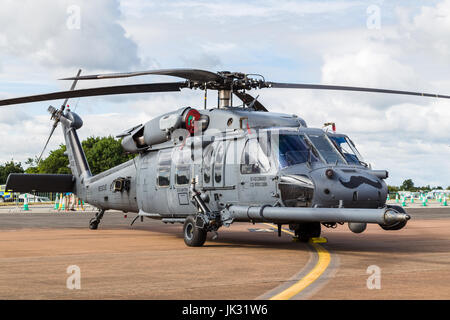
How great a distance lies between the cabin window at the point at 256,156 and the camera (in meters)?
12.8

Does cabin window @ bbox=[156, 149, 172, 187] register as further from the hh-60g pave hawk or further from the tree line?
the tree line

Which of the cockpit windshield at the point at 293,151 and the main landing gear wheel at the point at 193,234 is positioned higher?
the cockpit windshield at the point at 293,151

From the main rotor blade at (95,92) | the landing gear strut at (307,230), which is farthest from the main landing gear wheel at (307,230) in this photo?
the main rotor blade at (95,92)

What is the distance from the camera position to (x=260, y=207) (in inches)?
486

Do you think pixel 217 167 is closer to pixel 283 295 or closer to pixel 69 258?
pixel 69 258

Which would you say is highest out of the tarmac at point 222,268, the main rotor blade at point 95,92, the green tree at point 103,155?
the green tree at point 103,155

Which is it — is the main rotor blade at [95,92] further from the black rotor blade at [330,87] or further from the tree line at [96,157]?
the tree line at [96,157]

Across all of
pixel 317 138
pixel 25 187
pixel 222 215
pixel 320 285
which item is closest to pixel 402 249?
pixel 317 138

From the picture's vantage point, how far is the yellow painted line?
23.6ft

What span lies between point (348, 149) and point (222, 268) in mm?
5122

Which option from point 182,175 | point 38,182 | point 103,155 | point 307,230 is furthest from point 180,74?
point 103,155

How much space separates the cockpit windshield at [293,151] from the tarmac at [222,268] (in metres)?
2.12

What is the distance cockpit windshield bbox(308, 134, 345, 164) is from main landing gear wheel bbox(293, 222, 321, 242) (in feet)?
9.15

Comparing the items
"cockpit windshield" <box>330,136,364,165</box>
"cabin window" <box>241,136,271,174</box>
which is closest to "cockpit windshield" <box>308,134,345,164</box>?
"cockpit windshield" <box>330,136,364,165</box>
